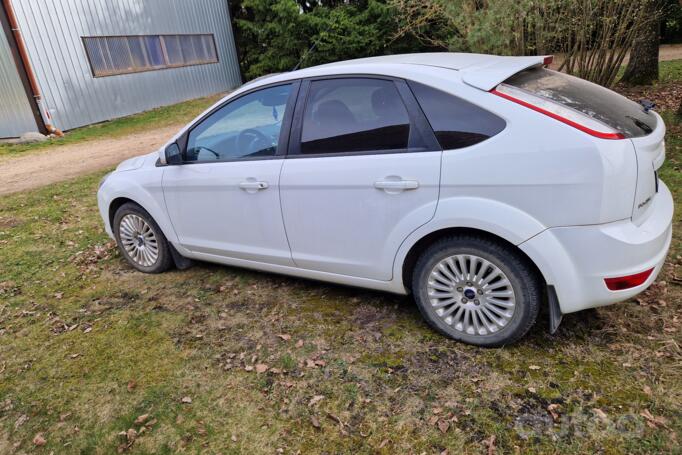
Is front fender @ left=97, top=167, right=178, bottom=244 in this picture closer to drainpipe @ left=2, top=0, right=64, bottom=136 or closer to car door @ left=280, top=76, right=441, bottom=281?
car door @ left=280, top=76, right=441, bottom=281

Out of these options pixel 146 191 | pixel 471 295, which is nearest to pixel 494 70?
pixel 471 295

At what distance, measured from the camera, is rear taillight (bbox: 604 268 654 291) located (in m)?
2.46

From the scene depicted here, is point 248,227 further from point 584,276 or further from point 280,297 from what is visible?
point 584,276

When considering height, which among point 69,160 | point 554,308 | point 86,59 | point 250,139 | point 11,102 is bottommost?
point 69,160

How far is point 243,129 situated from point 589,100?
7.70 feet

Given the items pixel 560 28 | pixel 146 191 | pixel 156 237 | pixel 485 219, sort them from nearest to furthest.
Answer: pixel 485 219
pixel 146 191
pixel 156 237
pixel 560 28

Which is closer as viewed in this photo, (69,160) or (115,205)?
(115,205)

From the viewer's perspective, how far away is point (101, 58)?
1470 cm

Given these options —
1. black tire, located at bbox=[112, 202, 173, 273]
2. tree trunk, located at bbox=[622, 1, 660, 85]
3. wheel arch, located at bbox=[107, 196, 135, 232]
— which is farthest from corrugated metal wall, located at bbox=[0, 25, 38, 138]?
tree trunk, located at bbox=[622, 1, 660, 85]

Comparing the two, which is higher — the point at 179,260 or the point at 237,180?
the point at 237,180

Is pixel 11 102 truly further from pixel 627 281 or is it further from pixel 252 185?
pixel 627 281

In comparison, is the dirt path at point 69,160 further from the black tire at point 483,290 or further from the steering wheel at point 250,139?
the black tire at point 483,290

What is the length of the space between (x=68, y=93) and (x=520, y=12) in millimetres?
12430

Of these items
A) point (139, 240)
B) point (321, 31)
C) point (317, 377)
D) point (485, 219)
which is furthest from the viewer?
point (321, 31)
